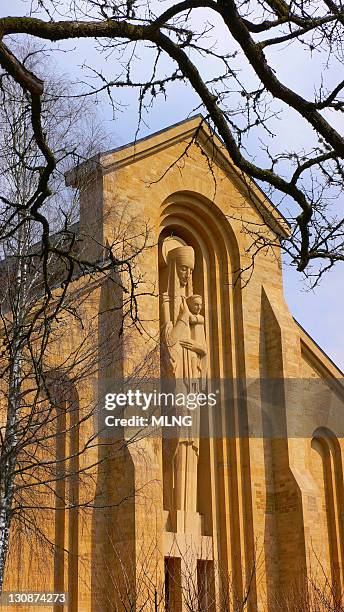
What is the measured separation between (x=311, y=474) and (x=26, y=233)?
30.9 ft

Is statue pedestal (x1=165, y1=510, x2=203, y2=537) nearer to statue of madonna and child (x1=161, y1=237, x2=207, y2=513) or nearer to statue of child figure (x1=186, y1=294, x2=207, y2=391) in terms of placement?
statue of madonna and child (x1=161, y1=237, x2=207, y2=513)

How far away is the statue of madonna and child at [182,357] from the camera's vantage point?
Result: 19375mm

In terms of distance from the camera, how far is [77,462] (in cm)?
1778

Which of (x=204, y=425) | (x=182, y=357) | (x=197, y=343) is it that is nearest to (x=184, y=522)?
(x=204, y=425)

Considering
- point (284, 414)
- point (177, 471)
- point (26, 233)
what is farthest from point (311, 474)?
point (26, 233)

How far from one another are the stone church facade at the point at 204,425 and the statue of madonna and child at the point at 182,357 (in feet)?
0.09

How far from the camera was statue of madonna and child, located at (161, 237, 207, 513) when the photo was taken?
1938 centimetres

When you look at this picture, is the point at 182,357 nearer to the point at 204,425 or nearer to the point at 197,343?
the point at 197,343

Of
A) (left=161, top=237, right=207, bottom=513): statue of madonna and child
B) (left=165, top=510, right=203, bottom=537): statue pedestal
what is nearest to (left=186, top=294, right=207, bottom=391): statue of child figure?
(left=161, top=237, right=207, bottom=513): statue of madonna and child

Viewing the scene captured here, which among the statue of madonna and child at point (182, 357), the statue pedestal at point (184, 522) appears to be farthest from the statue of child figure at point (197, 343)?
the statue pedestal at point (184, 522)

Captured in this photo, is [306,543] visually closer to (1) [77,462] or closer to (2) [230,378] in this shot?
(2) [230,378]

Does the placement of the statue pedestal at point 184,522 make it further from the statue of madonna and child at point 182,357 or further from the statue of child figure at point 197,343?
the statue of child figure at point 197,343

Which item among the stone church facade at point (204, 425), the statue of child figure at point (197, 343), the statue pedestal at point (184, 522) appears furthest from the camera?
the statue of child figure at point (197, 343)

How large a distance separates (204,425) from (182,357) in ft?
4.86
